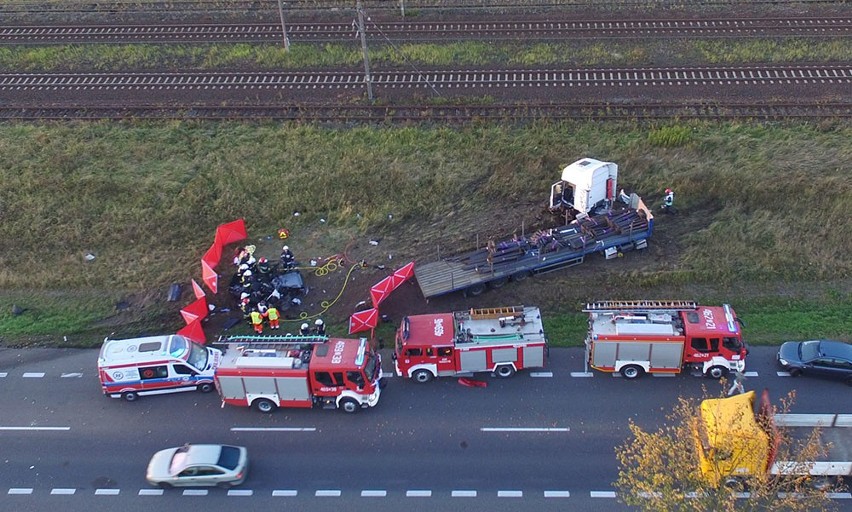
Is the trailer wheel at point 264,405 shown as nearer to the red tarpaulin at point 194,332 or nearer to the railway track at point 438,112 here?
the red tarpaulin at point 194,332

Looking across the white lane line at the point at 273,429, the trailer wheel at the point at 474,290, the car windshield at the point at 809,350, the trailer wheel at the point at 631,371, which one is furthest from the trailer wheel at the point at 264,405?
the car windshield at the point at 809,350

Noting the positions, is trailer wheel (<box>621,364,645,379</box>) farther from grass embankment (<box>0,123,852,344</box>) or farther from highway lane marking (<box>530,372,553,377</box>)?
grass embankment (<box>0,123,852,344</box>)

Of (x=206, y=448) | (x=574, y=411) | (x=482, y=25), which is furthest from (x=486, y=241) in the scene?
(x=482, y=25)

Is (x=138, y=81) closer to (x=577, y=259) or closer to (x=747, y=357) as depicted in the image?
(x=577, y=259)

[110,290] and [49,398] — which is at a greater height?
[110,290]

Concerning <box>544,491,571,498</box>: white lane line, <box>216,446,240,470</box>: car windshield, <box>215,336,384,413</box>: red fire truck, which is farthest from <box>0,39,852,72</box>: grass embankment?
<box>544,491,571,498</box>: white lane line
